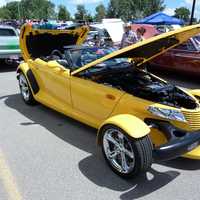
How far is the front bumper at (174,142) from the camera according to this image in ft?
11.3

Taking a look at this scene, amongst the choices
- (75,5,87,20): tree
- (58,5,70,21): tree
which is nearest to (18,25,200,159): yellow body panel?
(75,5,87,20): tree

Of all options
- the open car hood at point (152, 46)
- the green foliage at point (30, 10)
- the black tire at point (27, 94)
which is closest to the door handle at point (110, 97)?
the open car hood at point (152, 46)

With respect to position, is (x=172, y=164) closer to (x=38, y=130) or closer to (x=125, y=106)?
(x=125, y=106)

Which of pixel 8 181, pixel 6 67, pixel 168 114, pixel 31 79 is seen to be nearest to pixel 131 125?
pixel 168 114

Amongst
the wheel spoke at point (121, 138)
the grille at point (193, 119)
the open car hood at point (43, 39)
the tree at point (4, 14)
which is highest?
the open car hood at point (43, 39)

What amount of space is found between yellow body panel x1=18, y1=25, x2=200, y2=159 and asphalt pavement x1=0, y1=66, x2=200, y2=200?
1.04 feet

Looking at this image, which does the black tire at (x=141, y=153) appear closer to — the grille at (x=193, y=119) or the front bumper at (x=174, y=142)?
the front bumper at (x=174, y=142)

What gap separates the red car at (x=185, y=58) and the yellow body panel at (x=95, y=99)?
3.87 meters

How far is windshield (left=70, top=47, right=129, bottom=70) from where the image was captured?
17.4 feet

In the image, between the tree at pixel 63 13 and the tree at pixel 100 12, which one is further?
the tree at pixel 63 13

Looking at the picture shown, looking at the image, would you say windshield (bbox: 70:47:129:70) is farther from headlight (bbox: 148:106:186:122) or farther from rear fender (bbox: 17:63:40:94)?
headlight (bbox: 148:106:186:122)

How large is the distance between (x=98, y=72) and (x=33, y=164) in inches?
65.8

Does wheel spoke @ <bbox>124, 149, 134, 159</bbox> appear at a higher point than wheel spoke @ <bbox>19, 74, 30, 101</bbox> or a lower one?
higher

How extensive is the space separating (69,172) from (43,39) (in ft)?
12.5
